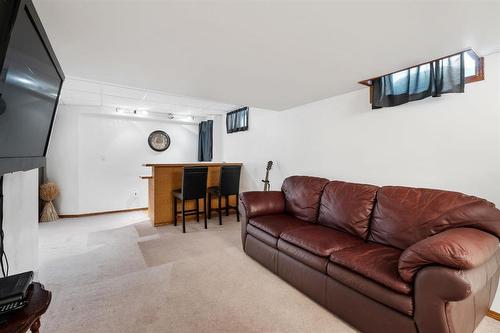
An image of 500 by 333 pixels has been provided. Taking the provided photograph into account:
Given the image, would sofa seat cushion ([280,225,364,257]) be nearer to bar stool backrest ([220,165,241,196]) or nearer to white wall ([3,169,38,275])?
bar stool backrest ([220,165,241,196])

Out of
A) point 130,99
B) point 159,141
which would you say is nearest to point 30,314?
point 130,99

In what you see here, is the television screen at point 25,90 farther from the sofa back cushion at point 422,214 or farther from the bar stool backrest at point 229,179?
the bar stool backrest at point 229,179

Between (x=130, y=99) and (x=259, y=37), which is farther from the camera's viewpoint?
(x=130, y=99)

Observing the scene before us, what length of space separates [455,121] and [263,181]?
2.73 metres

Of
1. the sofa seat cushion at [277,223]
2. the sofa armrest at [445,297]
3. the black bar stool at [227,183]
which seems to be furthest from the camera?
the black bar stool at [227,183]

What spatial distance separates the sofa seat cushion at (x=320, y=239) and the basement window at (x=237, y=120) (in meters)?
3.03

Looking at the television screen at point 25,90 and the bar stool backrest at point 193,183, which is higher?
the television screen at point 25,90

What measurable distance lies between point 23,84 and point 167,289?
6.28ft

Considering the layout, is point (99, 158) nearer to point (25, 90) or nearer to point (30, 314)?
point (25, 90)

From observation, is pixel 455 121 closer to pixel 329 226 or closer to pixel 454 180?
pixel 454 180

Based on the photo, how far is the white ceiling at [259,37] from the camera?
133 cm

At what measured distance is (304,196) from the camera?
2.85 m

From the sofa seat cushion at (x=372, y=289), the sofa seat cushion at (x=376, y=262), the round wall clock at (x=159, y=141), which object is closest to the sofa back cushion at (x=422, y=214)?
the sofa seat cushion at (x=376, y=262)

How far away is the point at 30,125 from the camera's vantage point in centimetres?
124
